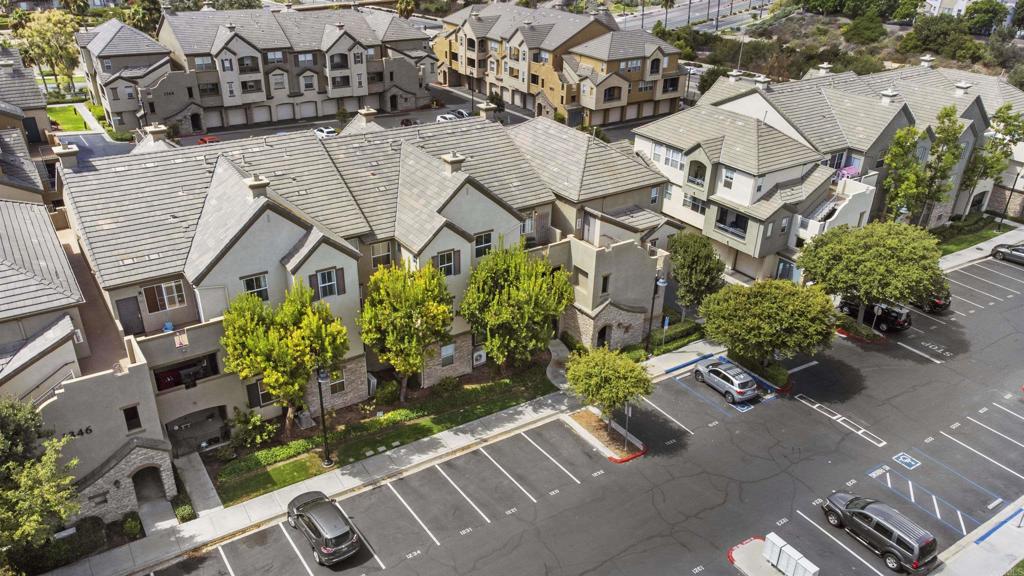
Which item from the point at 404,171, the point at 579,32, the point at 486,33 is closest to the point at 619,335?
the point at 404,171

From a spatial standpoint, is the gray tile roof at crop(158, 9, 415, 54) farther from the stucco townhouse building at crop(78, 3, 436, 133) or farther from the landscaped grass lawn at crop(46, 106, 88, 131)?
the landscaped grass lawn at crop(46, 106, 88, 131)

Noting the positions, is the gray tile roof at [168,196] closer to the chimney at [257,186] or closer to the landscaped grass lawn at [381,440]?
the chimney at [257,186]

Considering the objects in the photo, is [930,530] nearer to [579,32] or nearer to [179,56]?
[579,32]

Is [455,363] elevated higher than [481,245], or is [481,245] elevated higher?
[481,245]

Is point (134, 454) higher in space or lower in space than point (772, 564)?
higher

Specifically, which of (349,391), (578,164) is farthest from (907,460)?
(349,391)

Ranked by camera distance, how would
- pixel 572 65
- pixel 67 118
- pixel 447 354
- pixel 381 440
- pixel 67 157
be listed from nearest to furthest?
pixel 381 440
pixel 67 157
pixel 447 354
pixel 67 118
pixel 572 65

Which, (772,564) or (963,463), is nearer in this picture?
(772,564)

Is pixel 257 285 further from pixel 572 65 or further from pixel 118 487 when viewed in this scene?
pixel 572 65
